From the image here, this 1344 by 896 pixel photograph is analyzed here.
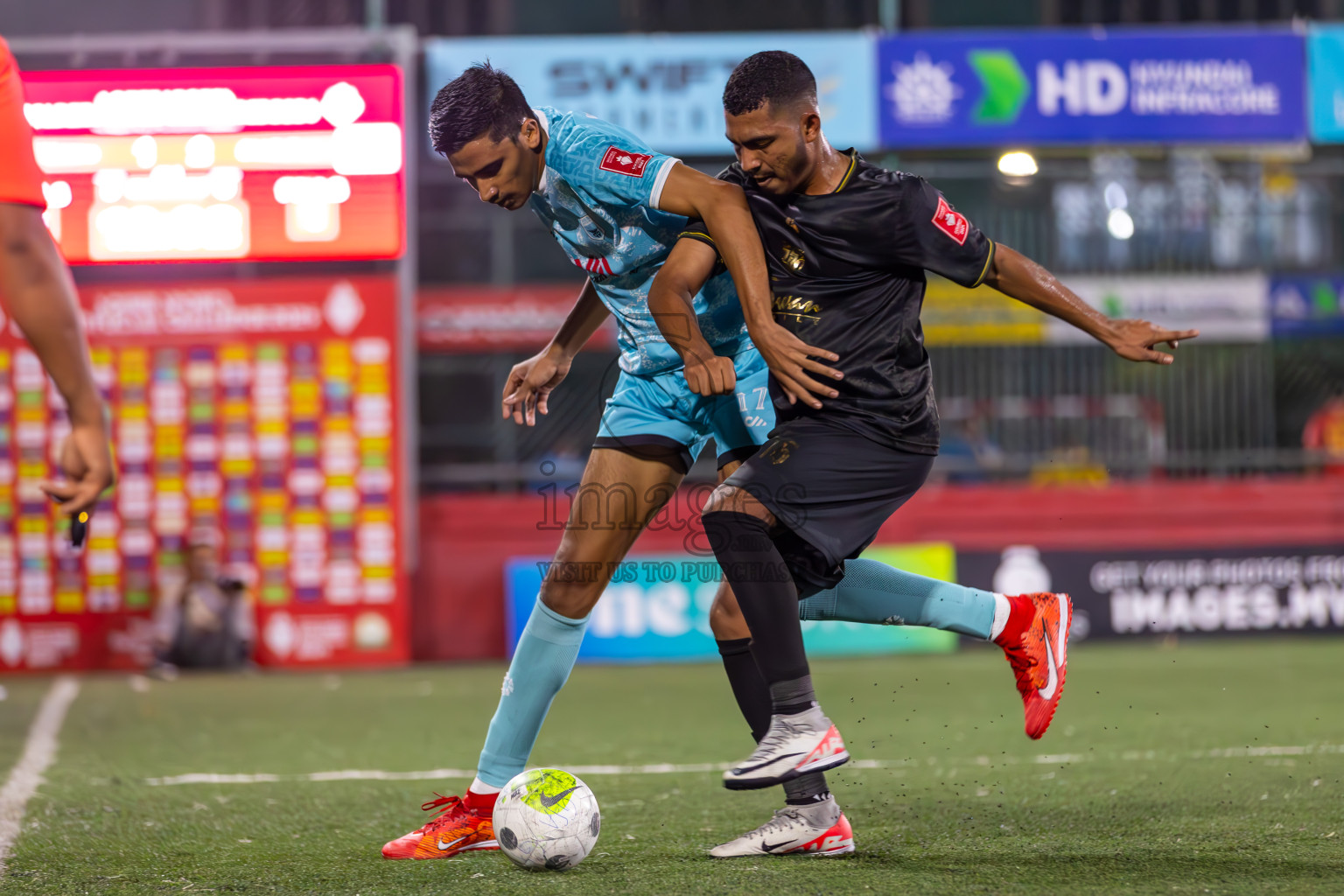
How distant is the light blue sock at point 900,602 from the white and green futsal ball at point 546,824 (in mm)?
737

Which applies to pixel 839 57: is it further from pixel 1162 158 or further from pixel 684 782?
pixel 684 782

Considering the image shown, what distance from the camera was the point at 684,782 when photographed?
15.6 feet

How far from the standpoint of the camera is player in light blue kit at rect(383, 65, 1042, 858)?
3.42 metres

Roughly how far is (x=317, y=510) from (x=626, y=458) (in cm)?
665

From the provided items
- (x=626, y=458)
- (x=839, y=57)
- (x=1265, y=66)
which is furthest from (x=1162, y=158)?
(x=626, y=458)

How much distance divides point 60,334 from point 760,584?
1.63m

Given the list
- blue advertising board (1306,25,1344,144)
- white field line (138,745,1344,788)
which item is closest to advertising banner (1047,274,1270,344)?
blue advertising board (1306,25,1344,144)

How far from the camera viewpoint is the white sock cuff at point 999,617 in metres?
3.61

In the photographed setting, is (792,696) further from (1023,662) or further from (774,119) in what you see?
(774,119)

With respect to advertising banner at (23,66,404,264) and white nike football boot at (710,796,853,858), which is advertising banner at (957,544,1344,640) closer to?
advertising banner at (23,66,404,264)

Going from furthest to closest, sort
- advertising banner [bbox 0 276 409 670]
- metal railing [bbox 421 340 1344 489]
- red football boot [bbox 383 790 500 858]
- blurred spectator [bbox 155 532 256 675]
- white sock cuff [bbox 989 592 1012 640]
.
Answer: metal railing [bbox 421 340 1344 489] → advertising banner [bbox 0 276 409 670] → blurred spectator [bbox 155 532 256 675] → white sock cuff [bbox 989 592 1012 640] → red football boot [bbox 383 790 500 858]

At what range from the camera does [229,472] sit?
9.80 metres

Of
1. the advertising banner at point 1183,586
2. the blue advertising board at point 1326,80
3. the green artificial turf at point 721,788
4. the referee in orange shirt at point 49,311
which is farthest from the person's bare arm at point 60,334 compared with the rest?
the blue advertising board at point 1326,80

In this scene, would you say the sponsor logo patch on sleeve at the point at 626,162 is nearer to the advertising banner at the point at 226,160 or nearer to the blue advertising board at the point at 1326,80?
the advertising banner at the point at 226,160
